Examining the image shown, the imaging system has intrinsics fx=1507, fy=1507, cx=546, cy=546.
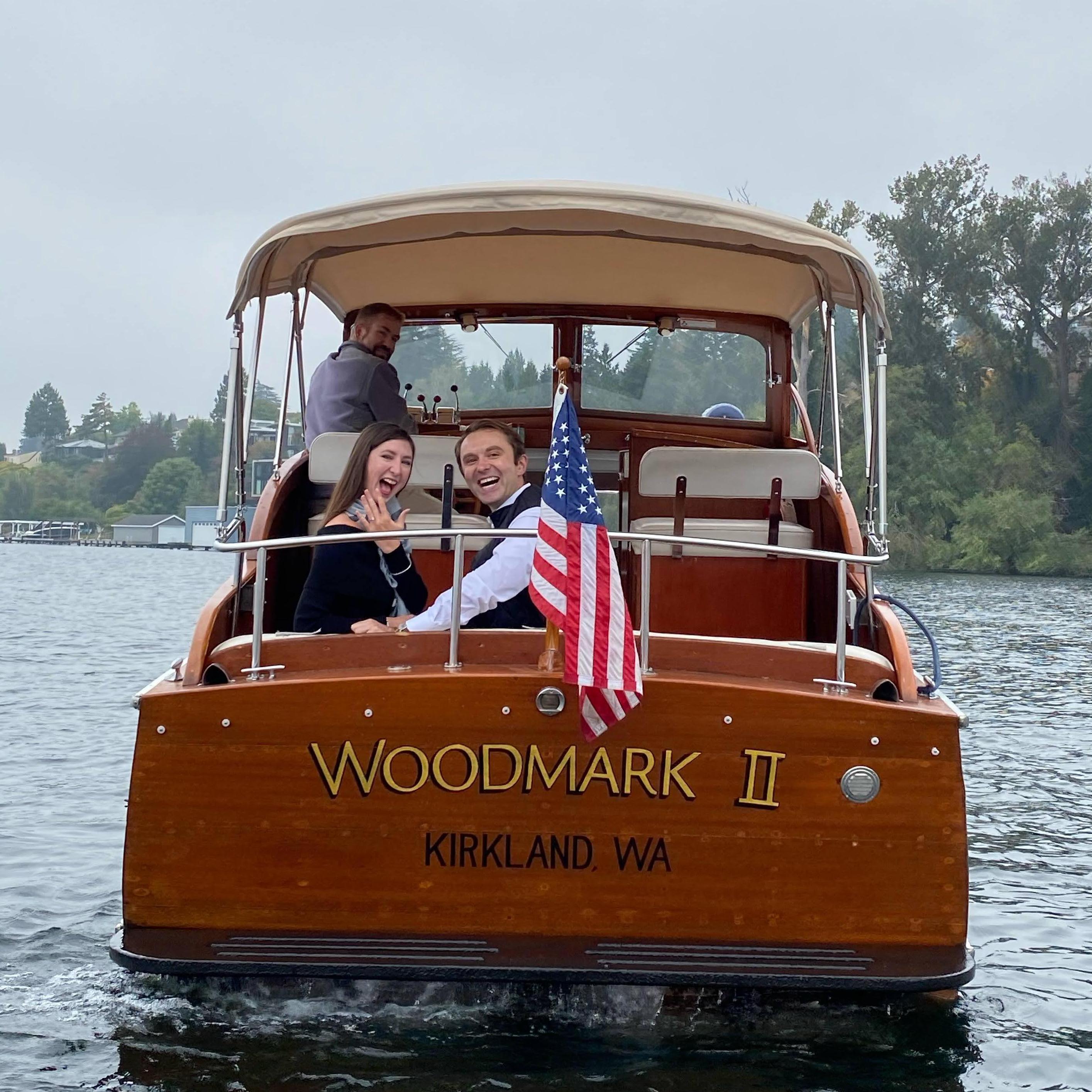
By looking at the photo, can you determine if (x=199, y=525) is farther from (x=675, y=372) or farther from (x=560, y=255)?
(x=560, y=255)

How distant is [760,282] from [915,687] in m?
3.57

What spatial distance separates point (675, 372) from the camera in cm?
893

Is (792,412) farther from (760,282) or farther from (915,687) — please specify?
(915,687)

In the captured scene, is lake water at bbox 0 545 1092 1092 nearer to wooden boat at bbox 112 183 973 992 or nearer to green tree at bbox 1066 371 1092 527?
wooden boat at bbox 112 183 973 992

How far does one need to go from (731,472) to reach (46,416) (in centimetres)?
19715

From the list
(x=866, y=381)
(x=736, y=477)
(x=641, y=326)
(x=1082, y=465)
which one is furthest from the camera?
(x=1082, y=465)

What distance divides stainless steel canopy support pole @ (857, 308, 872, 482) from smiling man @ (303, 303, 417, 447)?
2316 millimetres

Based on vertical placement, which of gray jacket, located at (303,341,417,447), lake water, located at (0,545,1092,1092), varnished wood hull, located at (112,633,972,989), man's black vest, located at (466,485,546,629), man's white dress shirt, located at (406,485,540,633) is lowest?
lake water, located at (0,545,1092,1092)

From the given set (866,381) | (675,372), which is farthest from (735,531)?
(675,372)

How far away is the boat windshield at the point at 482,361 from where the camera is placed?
9.02 meters

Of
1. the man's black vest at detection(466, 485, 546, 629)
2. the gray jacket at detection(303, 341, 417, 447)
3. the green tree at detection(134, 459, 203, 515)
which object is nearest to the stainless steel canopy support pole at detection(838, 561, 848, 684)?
the man's black vest at detection(466, 485, 546, 629)

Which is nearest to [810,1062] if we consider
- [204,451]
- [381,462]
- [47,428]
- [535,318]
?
[381,462]

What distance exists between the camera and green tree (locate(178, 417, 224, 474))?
152 meters

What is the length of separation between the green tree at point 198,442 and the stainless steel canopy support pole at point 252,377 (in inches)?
5836
